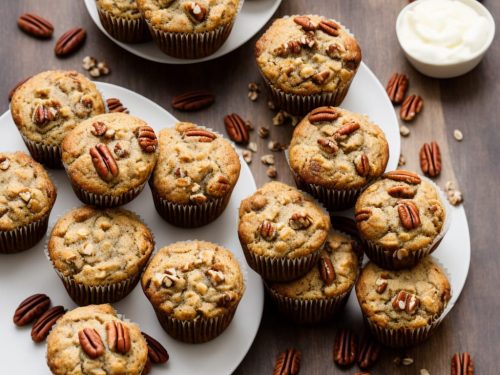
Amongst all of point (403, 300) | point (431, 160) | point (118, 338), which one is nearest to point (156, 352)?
point (118, 338)

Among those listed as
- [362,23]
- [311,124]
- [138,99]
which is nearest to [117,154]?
[138,99]

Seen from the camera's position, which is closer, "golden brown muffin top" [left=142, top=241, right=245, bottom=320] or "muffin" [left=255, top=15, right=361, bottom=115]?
"golden brown muffin top" [left=142, top=241, right=245, bottom=320]

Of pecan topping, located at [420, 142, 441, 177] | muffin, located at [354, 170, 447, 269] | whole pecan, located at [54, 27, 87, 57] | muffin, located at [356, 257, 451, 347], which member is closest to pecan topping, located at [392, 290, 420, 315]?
muffin, located at [356, 257, 451, 347]

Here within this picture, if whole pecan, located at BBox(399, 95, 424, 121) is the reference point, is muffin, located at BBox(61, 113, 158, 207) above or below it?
above

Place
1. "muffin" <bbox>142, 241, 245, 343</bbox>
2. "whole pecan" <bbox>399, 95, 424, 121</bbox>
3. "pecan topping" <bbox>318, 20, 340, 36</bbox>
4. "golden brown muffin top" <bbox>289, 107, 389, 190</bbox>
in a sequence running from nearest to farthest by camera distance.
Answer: "muffin" <bbox>142, 241, 245, 343</bbox>, "golden brown muffin top" <bbox>289, 107, 389, 190</bbox>, "pecan topping" <bbox>318, 20, 340, 36</bbox>, "whole pecan" <bbox>399, 95, 424, 121</bbox>

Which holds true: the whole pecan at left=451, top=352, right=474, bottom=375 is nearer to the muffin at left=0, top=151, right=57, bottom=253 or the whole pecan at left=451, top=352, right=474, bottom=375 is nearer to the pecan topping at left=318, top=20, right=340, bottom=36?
the pecan topping at left=318, top=20, right=340, bottom=36

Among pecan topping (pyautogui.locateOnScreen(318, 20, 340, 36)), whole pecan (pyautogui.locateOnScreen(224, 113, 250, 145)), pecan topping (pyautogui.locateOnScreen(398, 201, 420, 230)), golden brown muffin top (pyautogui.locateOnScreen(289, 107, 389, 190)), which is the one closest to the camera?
pecan topping (pyautogui.locateOnScreen(398, 201, 420, 230))
